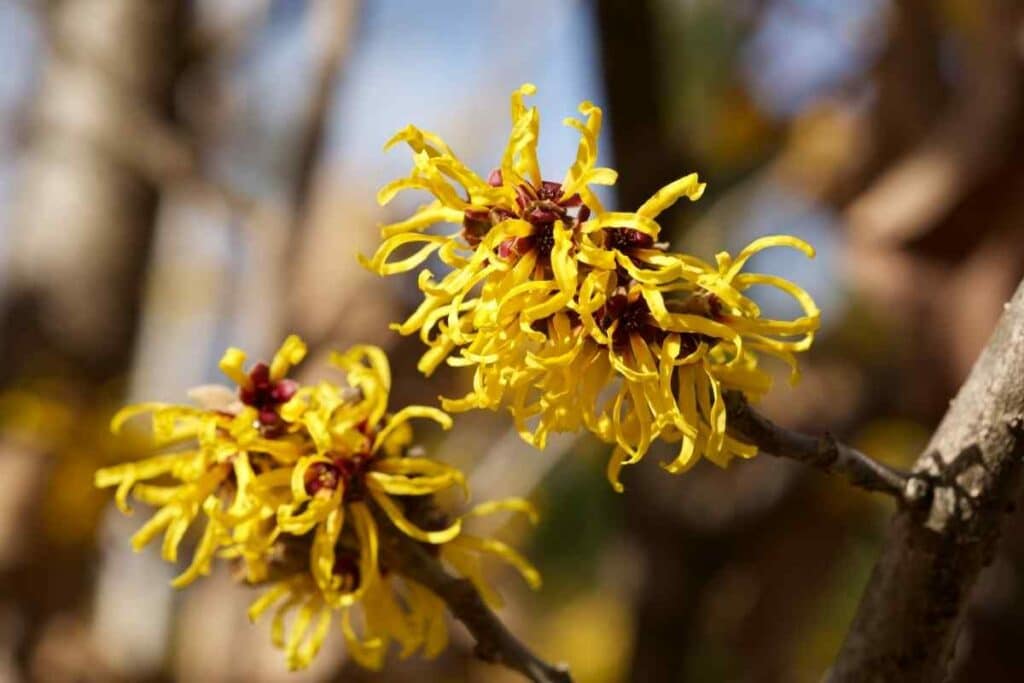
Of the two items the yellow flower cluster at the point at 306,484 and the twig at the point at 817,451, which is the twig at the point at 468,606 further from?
the twig at the point at 817,451

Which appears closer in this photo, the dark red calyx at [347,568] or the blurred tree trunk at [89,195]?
the dark red calyx at [347,568]

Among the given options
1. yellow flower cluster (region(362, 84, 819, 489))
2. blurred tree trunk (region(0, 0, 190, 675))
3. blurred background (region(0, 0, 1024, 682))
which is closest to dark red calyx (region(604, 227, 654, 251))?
yellow flower cluster (region(362, 84, 819, 489))

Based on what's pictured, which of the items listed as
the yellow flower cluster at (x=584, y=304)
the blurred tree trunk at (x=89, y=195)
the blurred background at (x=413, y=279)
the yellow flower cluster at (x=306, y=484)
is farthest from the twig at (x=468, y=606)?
the blurred tree trunk at (x=89, y=195)

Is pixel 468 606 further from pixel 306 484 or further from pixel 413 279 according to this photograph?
pixel 413 279

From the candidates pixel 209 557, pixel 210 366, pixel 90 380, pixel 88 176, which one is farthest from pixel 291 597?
pixel 210 366

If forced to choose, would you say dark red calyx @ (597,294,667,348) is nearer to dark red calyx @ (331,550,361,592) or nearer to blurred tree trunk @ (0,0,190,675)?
dark red calyx @ (331,550,361,592)

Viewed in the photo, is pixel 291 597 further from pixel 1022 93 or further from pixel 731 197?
pixel 731 197
